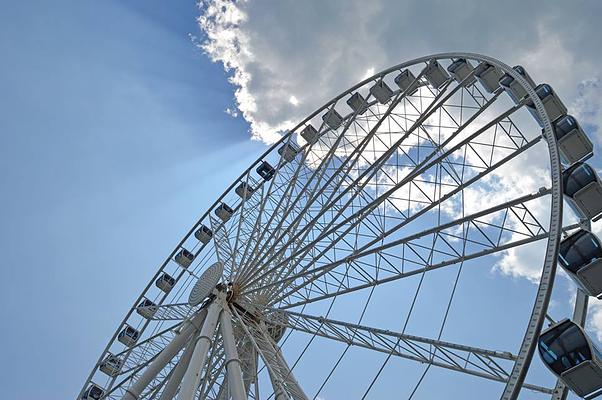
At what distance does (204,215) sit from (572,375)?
2084 centimetres

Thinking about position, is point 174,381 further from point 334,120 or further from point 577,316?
point 334,120

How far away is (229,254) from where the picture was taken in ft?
69.8

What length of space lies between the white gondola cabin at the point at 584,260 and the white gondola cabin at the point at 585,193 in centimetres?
94

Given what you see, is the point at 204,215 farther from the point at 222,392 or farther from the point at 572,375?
the point at 572,375

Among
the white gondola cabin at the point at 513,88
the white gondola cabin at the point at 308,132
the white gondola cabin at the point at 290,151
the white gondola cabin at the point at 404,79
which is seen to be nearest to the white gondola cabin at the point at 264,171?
the white gondola cabin at the point at 290,151

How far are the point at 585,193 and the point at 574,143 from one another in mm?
2198

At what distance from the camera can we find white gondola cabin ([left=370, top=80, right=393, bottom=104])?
866 inches

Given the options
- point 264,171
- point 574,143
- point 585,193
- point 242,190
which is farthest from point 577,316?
point 242,190

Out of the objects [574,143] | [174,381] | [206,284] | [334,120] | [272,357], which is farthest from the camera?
[334,120]

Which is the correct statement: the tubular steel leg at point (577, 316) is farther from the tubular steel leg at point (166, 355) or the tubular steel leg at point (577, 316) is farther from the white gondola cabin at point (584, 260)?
the tubular steel leg at point (166, 355)

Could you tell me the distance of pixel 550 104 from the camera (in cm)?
1413

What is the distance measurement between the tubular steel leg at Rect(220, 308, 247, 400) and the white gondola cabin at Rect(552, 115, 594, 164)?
976 cm

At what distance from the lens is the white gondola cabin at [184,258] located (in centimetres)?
2731

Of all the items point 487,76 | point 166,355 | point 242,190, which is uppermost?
point 242,190
